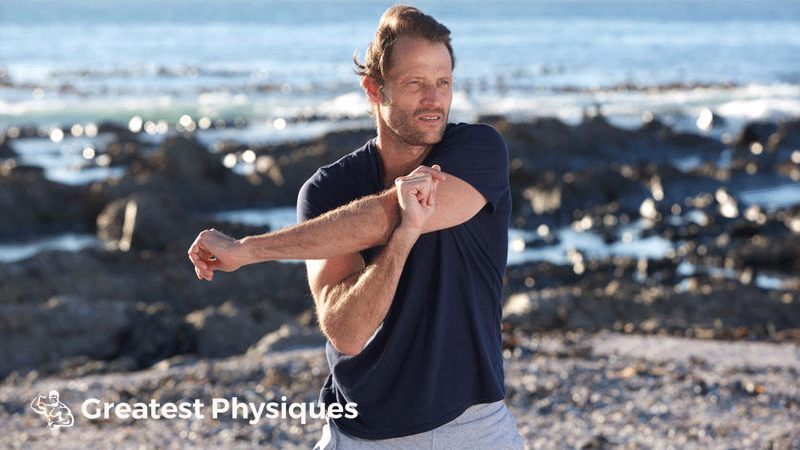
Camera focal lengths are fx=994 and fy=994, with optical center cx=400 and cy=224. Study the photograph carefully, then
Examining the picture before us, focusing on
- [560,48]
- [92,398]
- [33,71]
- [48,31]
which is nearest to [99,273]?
[92,398]

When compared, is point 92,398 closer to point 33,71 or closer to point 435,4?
point 33,71

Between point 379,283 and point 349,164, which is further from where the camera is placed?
point 349,164

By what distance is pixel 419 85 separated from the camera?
3236 millimetres

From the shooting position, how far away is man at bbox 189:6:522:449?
310cm

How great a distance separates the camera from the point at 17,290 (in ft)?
41.5

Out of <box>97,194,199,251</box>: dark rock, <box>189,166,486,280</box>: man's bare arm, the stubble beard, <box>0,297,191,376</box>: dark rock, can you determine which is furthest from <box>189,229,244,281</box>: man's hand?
<box>97,194,199,251</box>: dark rock

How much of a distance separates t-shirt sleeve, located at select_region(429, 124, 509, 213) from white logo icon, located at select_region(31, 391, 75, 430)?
567 cm

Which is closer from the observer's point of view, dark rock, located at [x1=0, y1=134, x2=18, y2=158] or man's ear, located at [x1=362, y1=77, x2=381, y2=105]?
man's ear, located at [x1=362, y1=77, x2=381, y2=105]

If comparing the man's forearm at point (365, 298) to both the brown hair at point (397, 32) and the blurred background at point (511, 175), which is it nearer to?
→ the brown hair at point (397, 32)

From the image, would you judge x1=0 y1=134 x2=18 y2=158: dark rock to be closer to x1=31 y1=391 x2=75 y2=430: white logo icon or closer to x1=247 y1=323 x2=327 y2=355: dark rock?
x1=247 y1=323 x2=327 y2=355: dark rock

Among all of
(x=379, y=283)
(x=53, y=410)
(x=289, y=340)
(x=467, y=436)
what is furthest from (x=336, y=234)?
(x=289, y=340)

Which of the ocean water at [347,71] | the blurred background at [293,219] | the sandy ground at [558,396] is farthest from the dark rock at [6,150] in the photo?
the sandy ground at [558,396]

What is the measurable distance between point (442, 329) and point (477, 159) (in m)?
0.57

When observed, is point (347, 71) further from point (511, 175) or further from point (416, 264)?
point (416, 264)
